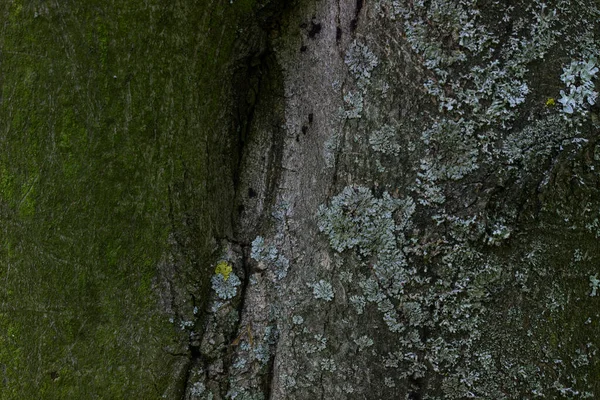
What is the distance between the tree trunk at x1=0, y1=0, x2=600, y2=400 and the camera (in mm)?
1398

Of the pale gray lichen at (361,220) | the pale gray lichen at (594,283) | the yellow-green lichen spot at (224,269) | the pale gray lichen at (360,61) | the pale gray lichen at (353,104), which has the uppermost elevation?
the pale gray lichen at (360,61)

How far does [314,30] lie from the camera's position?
1.57 metres

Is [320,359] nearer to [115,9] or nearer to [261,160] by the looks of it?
[261,160]

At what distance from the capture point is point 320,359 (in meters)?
1.55

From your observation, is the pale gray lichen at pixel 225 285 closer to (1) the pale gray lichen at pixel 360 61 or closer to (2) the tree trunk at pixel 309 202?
(2) the tree trunk at pixel 309 202

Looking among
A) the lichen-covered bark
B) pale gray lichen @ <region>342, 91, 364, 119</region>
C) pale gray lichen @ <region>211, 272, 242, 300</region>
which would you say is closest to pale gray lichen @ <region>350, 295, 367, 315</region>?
the lichen-covered bark

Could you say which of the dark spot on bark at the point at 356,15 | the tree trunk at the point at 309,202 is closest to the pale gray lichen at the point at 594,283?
the tree trunk at the point at 309,202

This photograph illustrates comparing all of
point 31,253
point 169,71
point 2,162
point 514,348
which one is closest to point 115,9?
point 169,71

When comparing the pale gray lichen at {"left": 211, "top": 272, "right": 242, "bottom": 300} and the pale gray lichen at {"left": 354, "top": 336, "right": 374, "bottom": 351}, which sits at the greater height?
the pale gray lichen at {"left": 211, "top": 272, "right": 242, "bottom": 300}

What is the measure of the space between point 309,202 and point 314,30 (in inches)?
18.5

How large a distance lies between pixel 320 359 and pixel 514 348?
500 millimetres

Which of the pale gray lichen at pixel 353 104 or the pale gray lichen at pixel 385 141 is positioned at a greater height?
the pale gray lichen at pixel 353 104

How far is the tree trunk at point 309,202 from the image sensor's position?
1398 mm

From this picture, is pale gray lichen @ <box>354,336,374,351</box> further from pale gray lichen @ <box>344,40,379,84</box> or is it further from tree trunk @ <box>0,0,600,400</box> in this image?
pale gray lichen @ <box>344,40,379,84</box>
